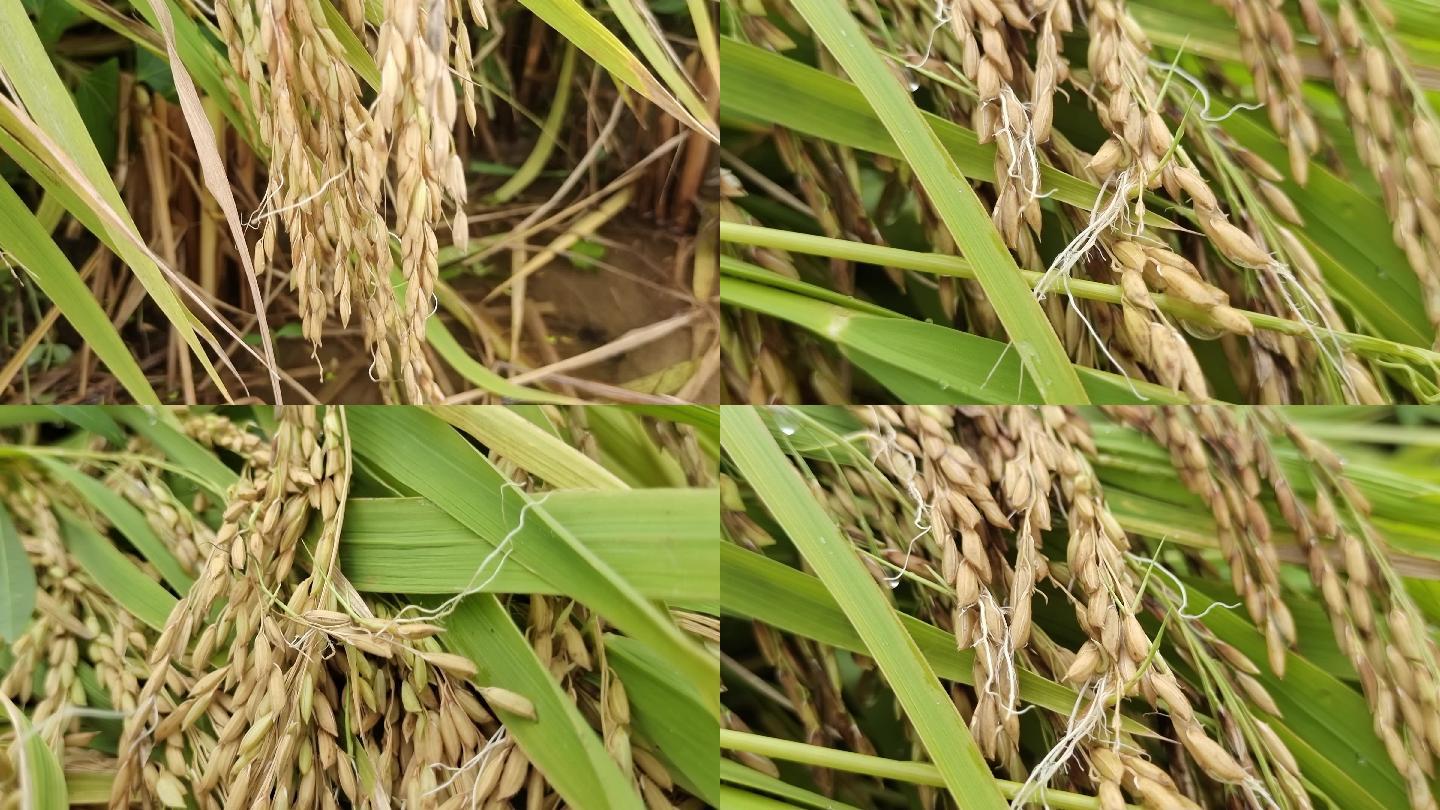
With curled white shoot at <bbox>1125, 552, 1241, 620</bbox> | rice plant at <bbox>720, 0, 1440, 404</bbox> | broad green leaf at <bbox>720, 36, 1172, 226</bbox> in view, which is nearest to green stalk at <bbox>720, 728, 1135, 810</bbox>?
curled white shoot at <bbox>1125, 552, 1241, 620</bbox>

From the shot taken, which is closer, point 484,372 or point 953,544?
point 953,544

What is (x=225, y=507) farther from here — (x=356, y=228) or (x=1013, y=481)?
(x=1013, y=481)

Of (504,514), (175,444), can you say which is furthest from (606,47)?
(175,444)

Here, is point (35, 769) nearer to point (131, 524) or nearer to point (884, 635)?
point (131, 524)

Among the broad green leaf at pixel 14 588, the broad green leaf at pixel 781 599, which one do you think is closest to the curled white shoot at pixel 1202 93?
the broad green leaf at pixel 781 599

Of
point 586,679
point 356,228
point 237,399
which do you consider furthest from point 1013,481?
point 237,399
